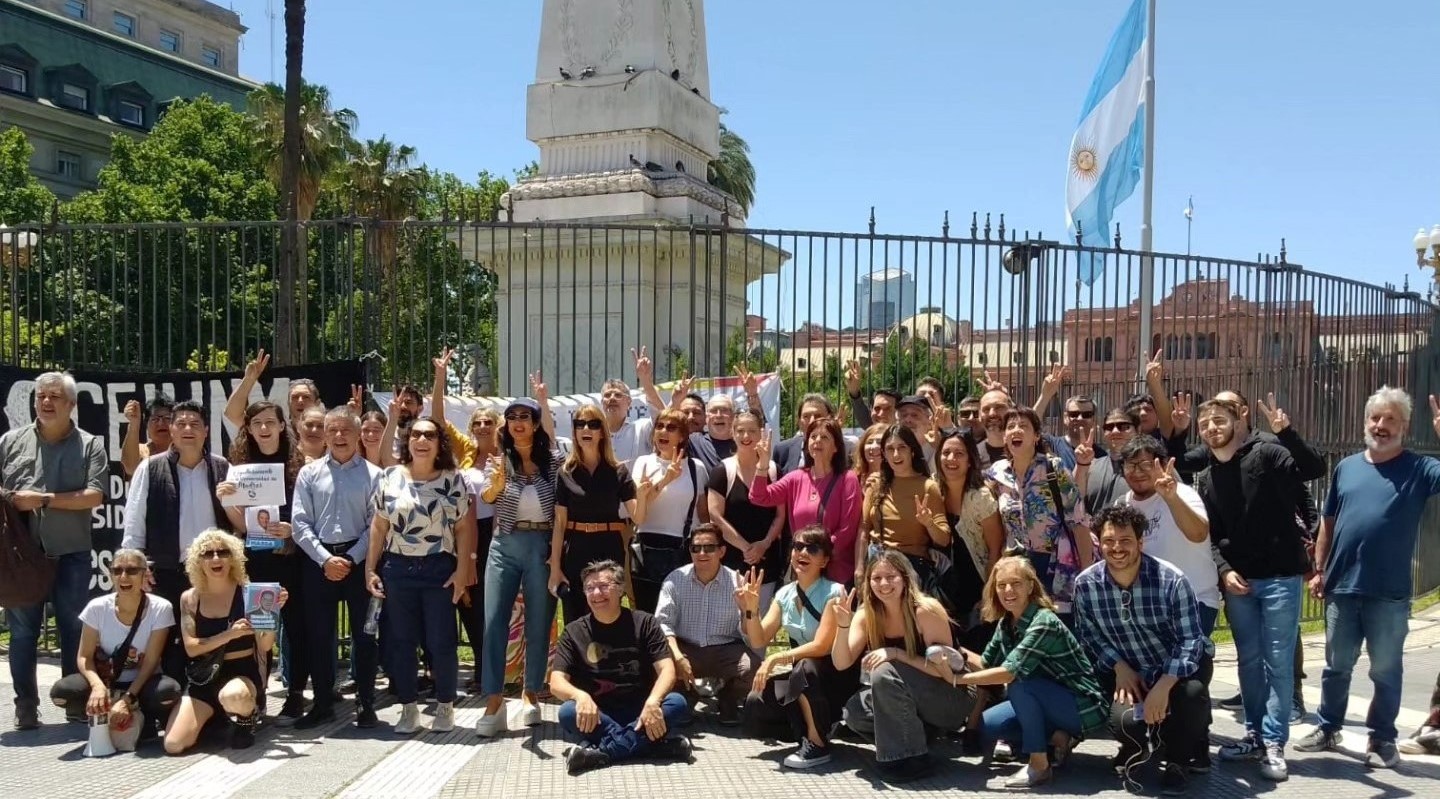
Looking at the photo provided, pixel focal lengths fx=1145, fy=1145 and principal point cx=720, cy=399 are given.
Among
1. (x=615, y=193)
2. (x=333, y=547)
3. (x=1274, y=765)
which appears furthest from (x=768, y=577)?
(x=615, y=193)

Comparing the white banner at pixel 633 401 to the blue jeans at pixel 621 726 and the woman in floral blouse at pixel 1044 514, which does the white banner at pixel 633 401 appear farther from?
the blue jeans at pixel 621 726

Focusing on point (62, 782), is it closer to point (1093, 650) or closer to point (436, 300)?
point (1093, 650)

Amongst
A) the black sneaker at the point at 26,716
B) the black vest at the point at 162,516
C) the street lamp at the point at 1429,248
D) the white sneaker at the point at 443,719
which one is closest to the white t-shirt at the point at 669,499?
the white sneaker at the point at 443,719

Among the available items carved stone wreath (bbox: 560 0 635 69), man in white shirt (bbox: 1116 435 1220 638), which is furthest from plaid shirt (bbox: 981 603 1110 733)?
carved stone wreath (bbox: 560 0 635 69)

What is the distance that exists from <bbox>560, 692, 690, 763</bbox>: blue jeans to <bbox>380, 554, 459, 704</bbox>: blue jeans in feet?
2.73

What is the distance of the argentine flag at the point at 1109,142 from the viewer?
12859 millimetres

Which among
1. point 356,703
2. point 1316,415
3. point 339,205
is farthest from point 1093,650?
point 339,205

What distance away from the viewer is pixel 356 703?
6.50 m

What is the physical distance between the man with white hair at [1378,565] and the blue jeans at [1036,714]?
148 centimetres

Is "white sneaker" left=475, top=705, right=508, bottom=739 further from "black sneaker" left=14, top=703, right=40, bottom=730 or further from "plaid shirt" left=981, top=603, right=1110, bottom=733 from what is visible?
"plaid shirt" left=981, top=603, right=1110, bottom=733

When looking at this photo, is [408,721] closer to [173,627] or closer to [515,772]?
[515,772]

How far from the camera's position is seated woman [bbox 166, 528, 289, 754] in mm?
5648

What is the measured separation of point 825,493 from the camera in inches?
244

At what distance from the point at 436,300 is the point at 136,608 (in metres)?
15.0
